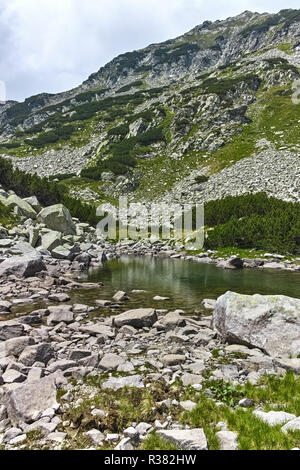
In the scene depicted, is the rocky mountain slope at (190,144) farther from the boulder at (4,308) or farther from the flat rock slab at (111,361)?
the flat rock slab at (111,361)

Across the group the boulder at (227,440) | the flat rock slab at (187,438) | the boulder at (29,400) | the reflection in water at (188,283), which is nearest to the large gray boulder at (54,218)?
the reflection in water at (188,283)

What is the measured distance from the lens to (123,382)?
20.9ft

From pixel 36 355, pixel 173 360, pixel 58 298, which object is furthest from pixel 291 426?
pixel 58 298

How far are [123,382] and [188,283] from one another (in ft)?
51.2

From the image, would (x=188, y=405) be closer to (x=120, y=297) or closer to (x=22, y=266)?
(x=120, y=297)

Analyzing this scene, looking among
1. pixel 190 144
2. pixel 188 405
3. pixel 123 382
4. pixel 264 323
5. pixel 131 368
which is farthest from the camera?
pixel 190 144

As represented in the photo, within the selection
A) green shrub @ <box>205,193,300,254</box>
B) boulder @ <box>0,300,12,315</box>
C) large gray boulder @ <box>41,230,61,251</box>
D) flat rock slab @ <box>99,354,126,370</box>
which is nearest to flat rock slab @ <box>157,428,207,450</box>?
flat rock slab @ <box>99,354,126,370</box>

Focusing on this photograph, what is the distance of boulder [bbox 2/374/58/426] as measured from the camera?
499 centimetres

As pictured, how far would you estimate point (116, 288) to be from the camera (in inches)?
764

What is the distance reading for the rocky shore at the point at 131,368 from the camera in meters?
4.65

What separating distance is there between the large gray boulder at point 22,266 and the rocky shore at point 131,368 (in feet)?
14.5

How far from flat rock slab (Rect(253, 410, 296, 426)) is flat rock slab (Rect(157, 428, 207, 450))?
1276 mm
